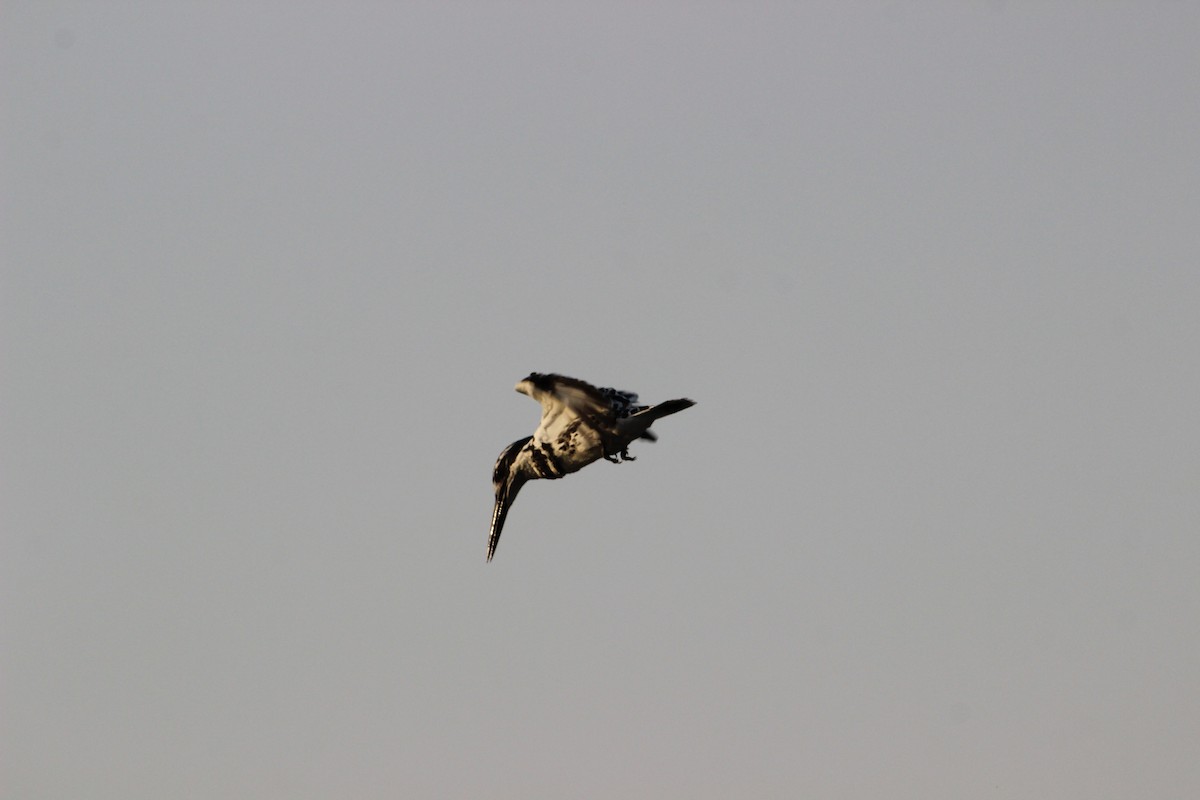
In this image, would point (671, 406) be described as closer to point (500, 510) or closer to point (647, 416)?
point (647, 416)

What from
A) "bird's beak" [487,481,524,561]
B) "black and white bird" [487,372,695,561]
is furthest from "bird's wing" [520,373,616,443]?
"bird's beak" [487,481,524,561]

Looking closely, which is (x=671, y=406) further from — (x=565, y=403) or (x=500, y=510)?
(x=500, y=510)

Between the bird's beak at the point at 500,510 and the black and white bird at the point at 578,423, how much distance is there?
1527mm

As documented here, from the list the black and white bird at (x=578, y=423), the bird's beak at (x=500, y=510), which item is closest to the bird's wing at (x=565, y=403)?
the black and white bird at (x=578, y=423)

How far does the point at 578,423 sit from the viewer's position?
4869cm

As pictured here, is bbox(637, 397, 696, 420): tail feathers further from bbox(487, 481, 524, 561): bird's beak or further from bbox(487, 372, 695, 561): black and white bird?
bbox(487, 481, 524, 561): bird's beak

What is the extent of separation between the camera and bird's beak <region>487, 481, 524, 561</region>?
53312 mm

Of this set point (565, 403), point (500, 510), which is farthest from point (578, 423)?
point (500, 510)

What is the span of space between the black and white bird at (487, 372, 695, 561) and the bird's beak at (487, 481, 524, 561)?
1.53 metres

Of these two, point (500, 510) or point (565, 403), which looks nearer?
point (565, 403)

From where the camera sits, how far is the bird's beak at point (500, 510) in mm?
53312

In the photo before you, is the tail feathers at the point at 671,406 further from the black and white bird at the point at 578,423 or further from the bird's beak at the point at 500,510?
the bird's beak at the point at 500,510

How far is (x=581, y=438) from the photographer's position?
4909 centimetres

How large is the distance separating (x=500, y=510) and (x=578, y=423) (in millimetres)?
6248
